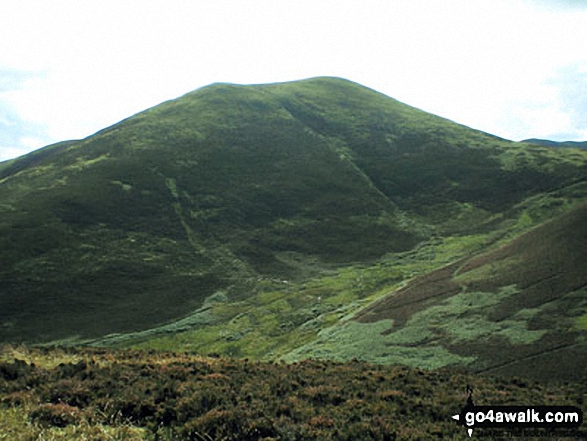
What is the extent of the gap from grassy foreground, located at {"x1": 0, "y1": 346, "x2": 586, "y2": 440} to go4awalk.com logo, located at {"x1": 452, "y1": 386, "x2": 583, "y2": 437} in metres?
0.63

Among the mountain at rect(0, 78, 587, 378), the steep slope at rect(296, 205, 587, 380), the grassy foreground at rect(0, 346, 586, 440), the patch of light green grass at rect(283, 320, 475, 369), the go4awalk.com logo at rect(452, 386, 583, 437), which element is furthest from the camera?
the mountain at rect(0, 78, 587, 378)

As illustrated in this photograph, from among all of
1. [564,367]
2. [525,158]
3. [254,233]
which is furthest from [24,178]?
[525,158]

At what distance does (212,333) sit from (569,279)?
130 ft

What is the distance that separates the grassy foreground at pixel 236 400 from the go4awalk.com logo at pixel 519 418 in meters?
0.63

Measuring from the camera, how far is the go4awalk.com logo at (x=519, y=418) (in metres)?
15.1

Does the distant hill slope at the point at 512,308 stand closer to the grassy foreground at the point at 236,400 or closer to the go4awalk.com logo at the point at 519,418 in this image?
the grassy foreground at the point at 236,400

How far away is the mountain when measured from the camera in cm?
6162

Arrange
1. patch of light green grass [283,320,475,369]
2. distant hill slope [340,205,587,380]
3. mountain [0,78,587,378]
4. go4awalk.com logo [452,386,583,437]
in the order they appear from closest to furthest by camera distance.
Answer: go4awalk.com logo [452,386,583,437] → distant hill slope [340,205,587,380] → patch of light green grass [283,320,475,369] → mountain [0,78,587,378]

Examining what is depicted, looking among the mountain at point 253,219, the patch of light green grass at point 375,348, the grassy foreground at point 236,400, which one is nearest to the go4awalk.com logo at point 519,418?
the grassy foreground at point 236,400

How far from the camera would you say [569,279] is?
31.8 metres

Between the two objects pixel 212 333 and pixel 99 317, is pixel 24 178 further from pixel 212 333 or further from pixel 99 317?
pixel 212 333

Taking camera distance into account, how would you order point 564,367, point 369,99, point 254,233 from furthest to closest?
point 369,99
point 254,233
point 564,367

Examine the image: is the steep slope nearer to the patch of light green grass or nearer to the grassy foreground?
the patch of light green grass

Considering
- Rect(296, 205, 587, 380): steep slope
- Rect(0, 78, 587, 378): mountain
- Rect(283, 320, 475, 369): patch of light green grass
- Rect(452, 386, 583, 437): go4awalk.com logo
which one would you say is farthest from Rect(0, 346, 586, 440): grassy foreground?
Rect(0, 78, 587, 378): mountain
